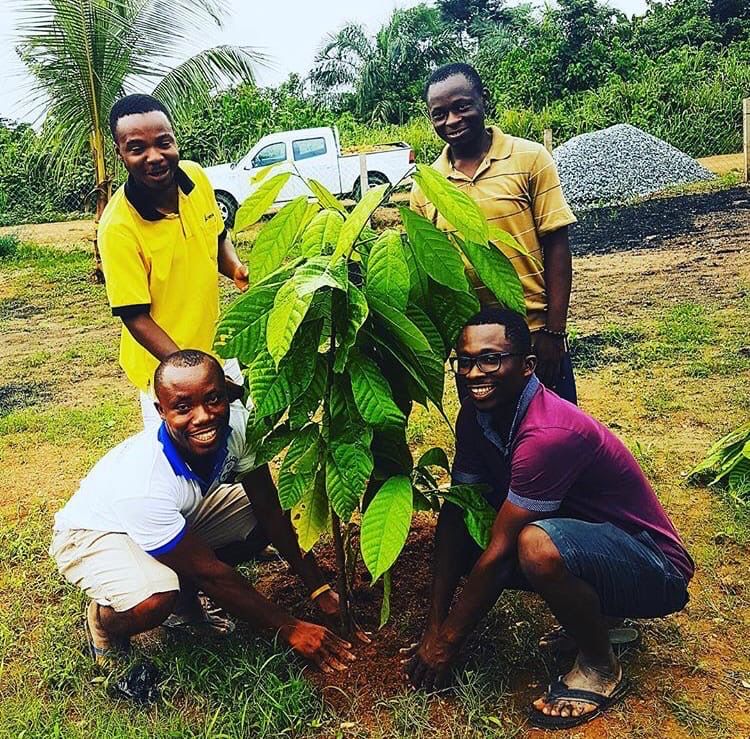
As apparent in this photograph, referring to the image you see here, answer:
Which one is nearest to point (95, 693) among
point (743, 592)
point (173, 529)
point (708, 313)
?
point (173, 529)

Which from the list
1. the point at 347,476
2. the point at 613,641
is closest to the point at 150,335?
the point at 347,476

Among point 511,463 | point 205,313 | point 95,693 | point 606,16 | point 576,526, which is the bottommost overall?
point 95,693

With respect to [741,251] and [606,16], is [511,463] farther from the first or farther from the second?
[606,16]

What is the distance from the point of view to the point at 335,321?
2.07 m

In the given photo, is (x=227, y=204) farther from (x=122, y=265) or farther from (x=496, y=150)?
(x=496, y=150)

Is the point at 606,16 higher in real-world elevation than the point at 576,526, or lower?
higher

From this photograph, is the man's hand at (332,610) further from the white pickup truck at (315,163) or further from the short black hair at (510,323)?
the white pickup truck at (315,163)

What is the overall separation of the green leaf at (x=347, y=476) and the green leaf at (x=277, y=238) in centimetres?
48

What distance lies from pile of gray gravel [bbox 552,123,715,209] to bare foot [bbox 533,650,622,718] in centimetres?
1050

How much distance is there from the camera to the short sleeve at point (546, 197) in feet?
8.36

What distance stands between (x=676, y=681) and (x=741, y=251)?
246 inches

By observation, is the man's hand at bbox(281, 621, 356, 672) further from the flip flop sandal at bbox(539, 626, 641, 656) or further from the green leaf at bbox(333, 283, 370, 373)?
the green leaf at bbox(333, 283, 370, 373)

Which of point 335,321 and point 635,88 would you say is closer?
point 335,321

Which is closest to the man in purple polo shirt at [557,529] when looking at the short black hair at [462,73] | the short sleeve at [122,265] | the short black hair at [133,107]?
the short black hair at [462,73]
